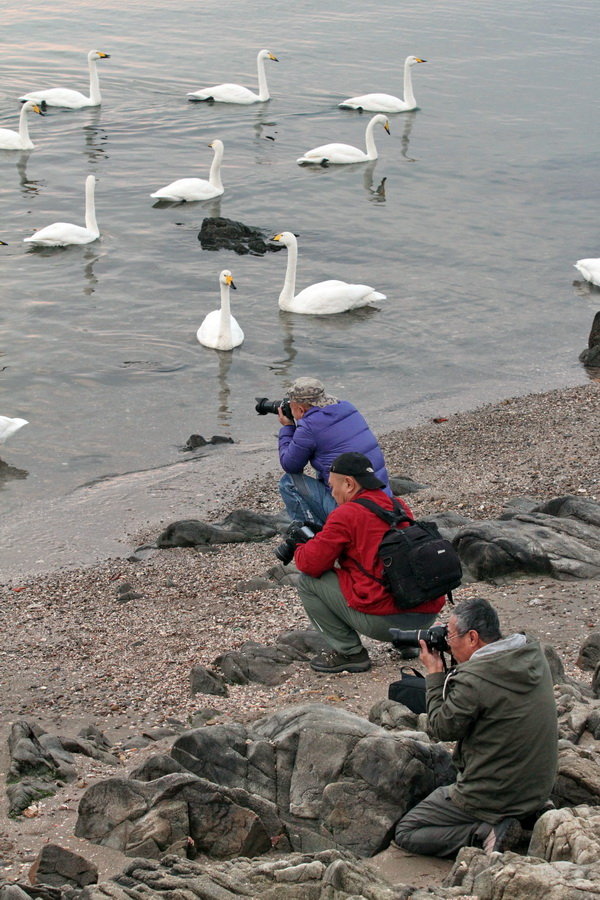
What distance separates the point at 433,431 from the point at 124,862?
8636 millimetres

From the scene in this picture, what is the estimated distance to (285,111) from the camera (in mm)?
29406

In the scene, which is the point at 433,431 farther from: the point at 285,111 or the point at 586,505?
the point at 285,111

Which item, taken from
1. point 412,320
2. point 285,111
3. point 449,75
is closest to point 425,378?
point 412,320

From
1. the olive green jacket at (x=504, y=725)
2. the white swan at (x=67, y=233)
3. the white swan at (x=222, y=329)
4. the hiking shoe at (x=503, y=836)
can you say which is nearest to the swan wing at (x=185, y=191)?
the white swan at (x=67, y=233)

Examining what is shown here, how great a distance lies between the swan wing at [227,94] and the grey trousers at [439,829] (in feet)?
88.0

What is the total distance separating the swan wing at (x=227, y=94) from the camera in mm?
29312

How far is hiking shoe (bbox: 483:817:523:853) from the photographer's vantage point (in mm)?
4469

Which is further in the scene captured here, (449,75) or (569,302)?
(449,75)

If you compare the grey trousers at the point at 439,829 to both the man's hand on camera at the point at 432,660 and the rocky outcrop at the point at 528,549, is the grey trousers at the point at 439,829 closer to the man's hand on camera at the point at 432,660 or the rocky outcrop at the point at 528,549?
the man's hand on camera at the point at 432,660

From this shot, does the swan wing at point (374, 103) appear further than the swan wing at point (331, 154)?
Yes

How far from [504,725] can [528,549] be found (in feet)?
11.2

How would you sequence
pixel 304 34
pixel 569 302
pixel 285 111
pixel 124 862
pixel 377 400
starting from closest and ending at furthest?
pixel 124 862 < pixel 377 400 < pixel 569 302 < pixel 285 111 < pixel 304 34

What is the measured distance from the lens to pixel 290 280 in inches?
678

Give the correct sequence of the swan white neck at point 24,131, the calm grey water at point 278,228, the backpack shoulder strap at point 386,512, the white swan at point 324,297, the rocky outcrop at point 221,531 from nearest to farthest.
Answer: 1. the backpack shoulder strap at point 386,512
2. the rocky outcrop at point 221,531
3. the calm grey water at point 278,228
4. the white swan at point 324,297
5. the swan white neck at point 24,131
